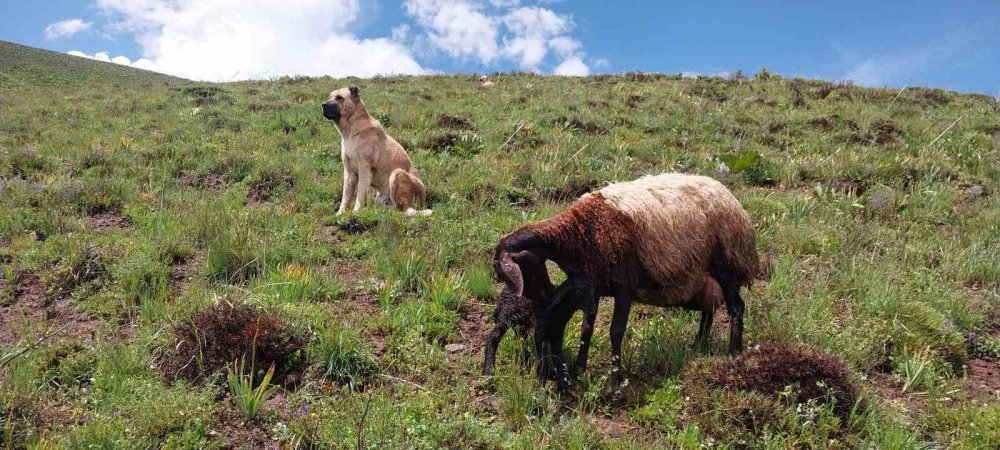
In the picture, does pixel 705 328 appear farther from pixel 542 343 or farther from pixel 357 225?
pixel 357 225

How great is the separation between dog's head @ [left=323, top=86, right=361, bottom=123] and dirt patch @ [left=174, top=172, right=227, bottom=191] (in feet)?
7.66

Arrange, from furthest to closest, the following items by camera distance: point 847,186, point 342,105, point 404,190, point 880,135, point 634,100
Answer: point 634,100, point 880,135, point 847,186, point 342,105, point 404,190

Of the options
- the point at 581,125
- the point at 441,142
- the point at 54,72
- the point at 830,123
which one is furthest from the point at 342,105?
the point at 54,72

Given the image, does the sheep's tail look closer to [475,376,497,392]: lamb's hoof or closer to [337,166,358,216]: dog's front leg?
[475,376,497,392]: lamb's hoof

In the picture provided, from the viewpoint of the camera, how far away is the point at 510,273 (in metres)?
3.43

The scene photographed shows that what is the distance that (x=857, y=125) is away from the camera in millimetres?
13406

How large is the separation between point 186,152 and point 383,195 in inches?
184

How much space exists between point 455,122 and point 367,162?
17.4 feet

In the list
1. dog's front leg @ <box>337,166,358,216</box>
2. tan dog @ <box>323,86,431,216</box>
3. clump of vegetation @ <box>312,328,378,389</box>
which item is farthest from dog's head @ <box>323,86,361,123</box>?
clump of vegetation @ <box>312,328,378,389</box>

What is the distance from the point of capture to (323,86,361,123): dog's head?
820 centimetres

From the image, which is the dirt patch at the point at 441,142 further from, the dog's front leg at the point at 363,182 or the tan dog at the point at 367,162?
the dog's front leg at the point at 363,182

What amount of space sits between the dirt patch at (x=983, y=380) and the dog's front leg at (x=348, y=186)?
6.68 metres

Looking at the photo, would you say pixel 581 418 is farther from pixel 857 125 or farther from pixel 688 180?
pixel 857 125

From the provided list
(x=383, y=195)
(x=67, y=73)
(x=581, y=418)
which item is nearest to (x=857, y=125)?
(x=383, y=195)
